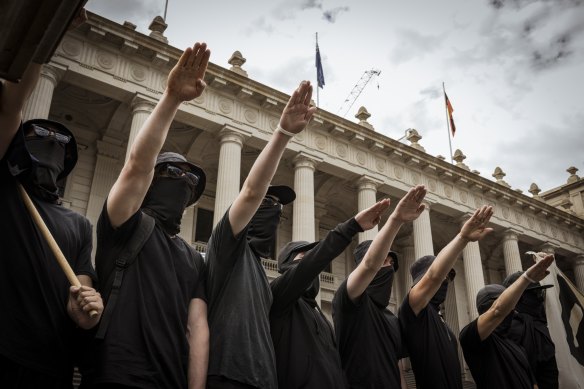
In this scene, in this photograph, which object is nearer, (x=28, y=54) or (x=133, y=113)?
(x=28, y=54)

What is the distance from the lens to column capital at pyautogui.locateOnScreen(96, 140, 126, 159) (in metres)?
18.8

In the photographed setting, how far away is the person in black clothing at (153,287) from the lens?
240 cm

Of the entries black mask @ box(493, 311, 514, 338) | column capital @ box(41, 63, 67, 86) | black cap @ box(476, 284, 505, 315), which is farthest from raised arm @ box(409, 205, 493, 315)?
column capital @ box(41, 63, 67, 86)

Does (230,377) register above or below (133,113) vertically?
below

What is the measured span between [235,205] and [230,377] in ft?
3.26

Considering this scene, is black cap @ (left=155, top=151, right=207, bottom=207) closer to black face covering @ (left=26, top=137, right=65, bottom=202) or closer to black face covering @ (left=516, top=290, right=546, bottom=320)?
black face covering @ (left=26, top=137, right=65, bottom=202)

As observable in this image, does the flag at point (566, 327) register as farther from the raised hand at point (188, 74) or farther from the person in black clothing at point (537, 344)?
the raised hand at point (188, 74)

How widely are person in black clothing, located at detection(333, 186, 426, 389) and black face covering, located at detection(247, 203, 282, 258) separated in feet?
3.01

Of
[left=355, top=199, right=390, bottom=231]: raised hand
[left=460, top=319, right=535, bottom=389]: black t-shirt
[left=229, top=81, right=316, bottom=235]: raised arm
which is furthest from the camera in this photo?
[left=460, top=319, right=535, bottom=389]: black t-shirt

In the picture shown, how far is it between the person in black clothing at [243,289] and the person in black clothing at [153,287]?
0.33 feet

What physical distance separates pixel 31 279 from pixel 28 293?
0.07 meters

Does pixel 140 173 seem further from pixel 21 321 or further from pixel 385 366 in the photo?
pixel 385 366

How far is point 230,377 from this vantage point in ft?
8.98

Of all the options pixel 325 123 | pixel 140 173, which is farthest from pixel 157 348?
pixel 325 123
